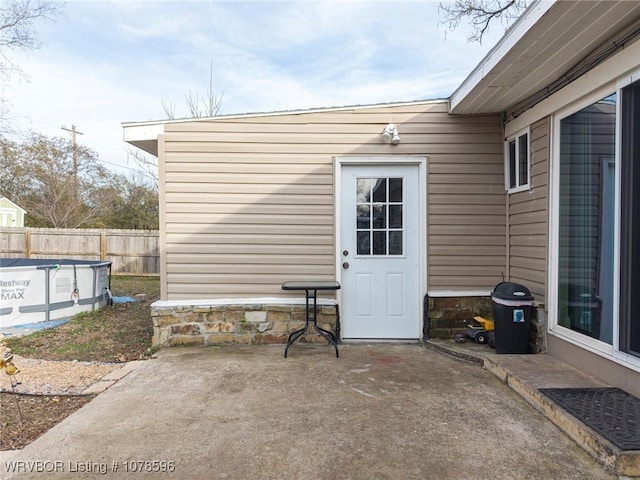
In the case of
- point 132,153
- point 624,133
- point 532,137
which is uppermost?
point 132,153

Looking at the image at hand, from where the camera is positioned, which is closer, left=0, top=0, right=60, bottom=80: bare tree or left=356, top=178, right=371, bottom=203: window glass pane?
left=356, top=178, right=371, bottom=203: window glass pane

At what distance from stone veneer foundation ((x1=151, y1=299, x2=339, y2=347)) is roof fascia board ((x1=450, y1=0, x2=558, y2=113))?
2.74 meters

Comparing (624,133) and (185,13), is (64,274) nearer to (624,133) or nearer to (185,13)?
(185,13)

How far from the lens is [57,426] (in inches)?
93.0

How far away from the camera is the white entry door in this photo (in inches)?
166

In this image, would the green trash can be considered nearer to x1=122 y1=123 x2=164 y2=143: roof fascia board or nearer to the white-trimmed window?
the white-trimmed window

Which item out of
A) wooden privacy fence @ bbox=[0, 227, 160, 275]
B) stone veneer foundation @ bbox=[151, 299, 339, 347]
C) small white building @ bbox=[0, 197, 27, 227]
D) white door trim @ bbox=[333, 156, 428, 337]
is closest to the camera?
stone veneer foundation @ bbox=[151, 299, 339, 347]

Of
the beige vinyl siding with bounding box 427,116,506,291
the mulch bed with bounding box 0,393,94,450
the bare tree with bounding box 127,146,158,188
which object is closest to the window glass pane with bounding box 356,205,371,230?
the beige vinyl siding with bounding box 427,116,506,291

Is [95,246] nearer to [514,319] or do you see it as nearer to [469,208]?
[469,208]

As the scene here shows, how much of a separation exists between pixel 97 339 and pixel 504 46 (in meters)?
5.28

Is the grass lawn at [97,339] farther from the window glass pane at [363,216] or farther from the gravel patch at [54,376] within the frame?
the window glass pane at [363,216]

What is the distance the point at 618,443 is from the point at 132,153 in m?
15.5

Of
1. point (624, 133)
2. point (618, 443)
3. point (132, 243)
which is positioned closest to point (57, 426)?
point (618, 443)

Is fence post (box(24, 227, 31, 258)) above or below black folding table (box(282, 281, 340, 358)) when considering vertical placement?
above
